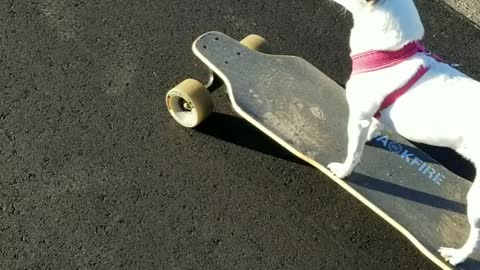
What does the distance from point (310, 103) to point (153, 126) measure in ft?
4.62

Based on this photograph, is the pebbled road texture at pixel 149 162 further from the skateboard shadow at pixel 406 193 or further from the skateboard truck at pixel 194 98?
the skateboard shadow at pixel 406 193

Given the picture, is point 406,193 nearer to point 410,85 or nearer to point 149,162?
point 410,85

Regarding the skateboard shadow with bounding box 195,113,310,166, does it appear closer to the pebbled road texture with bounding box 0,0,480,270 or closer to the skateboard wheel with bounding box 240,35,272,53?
the pebbled road texture with bounding box 0,0,480,270

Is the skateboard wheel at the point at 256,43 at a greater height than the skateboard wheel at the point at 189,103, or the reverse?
the skateboard wheel at the point at 256,43

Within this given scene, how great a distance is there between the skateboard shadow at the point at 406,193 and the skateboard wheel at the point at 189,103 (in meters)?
1.37

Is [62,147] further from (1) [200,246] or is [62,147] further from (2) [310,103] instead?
(2) [310,103]

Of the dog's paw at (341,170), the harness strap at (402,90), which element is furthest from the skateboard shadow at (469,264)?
the harness strap at (402,90)

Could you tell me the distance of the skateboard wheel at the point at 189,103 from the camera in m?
5.38

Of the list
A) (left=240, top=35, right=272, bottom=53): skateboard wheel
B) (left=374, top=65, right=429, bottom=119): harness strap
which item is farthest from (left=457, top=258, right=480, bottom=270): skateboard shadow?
(left=240, top=35, right=272, bottom=53): skateboard wheel

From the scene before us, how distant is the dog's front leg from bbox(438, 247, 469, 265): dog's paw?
94 cm

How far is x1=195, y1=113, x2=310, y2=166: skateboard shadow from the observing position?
562 centimetres

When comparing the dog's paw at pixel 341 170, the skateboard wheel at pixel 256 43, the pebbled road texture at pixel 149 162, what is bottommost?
the pebbled road texture at pixel 149 162

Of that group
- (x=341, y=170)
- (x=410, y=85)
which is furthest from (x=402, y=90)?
(x=341, y=170)

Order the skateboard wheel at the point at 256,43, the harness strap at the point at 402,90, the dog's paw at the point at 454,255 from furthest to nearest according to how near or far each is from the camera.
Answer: the skateboard wheel at the point at 256,43
the dog's paw at the point at 454,255
the harness strap at the point at 402,90
